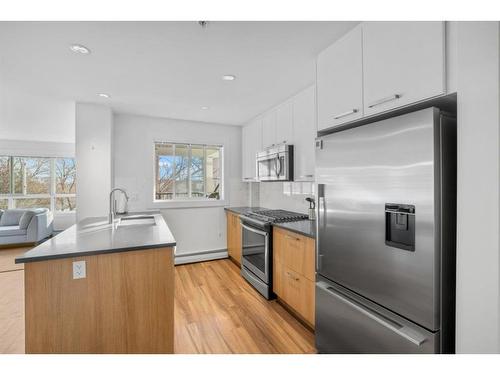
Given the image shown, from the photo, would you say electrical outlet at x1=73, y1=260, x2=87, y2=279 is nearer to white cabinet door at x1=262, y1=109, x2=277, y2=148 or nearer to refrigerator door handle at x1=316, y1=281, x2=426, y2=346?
refrigerator door handle at x1=316, y1=281, x2=426, y2=346

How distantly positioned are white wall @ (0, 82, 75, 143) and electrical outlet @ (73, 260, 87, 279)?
7.28ft

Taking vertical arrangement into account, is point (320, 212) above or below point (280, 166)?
below

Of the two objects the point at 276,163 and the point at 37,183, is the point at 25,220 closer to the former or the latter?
the point at 37,183

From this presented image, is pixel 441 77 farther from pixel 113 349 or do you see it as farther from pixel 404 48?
pixel 113 349

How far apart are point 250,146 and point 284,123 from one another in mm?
1052

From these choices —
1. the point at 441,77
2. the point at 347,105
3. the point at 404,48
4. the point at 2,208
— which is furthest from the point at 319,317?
the point at 2,208

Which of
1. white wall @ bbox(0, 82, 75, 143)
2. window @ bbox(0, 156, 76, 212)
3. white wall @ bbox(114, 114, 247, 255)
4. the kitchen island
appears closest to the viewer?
the kitchen island

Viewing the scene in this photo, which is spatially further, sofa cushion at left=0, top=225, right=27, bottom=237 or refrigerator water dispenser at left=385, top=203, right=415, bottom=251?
sofa cushion at left=0, top=225, right=27, bottom=237

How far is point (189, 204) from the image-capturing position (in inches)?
156

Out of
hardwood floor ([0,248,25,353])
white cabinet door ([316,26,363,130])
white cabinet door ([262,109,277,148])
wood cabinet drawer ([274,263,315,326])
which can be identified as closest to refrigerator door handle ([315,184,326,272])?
wood cabinet drawer ([274,263,315,326])

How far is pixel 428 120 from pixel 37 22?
7.32 feet

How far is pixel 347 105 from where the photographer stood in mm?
1590

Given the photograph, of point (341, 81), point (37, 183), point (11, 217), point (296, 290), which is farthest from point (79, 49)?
point (37, 183)

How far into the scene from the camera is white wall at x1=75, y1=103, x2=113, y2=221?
3029 mm
